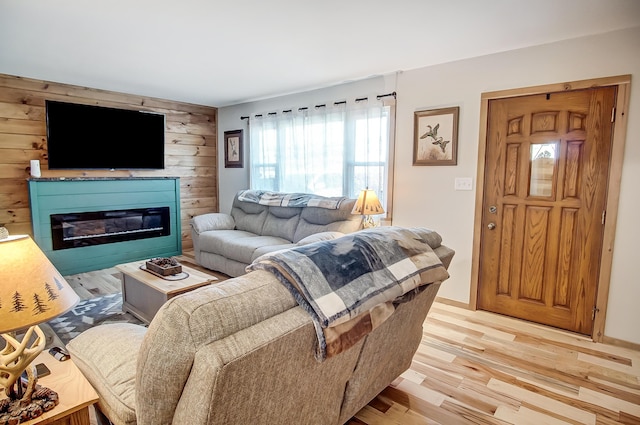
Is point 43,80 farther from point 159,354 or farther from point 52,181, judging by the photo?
point 159,354

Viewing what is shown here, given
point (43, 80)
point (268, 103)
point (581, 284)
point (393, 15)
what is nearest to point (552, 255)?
point (581, 284)

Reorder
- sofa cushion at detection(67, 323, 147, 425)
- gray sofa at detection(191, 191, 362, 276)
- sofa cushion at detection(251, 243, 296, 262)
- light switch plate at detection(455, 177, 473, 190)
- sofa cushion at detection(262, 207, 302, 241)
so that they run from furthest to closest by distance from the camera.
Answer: sofa cushion at detection(262, 207, 302, 241) < gray sofa at detection(191, 191, 362, 276) < sofa cushion at detection(251, 243, 296, 262) < light switch plate at detection(455, 177, 473, 190) < sofa cushion at detection(67, 323, 147, 425)

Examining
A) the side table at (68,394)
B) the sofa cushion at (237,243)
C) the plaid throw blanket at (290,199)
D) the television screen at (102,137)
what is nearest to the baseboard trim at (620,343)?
the plaid throw blanket at (290,199)

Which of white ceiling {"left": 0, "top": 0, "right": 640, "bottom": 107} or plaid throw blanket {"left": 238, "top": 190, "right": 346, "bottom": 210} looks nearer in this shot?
white ceiling {"left": 0, "top": 0, "right": 640, "bottom": 107}

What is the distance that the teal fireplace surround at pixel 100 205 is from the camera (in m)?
4.14

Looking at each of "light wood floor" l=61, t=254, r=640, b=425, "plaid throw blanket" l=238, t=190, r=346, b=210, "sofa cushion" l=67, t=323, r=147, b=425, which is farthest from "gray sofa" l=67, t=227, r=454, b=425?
"plaid throw blanket" l=238, t=190, r=346, b=210

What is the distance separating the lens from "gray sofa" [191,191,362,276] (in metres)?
3.86

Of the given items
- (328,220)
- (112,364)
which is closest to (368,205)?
(328,220)

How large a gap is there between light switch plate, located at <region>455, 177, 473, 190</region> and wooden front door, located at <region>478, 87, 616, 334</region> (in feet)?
0.46

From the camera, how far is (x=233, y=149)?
18.5 ft

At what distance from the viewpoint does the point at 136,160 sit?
4.91 metres

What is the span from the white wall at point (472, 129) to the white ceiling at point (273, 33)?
130 mm

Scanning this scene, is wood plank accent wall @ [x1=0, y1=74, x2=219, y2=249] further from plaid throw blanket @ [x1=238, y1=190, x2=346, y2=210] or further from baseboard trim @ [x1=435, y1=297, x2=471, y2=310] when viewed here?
baseboard trim @ [x1=435, y1=297, x2=471, y2=310]

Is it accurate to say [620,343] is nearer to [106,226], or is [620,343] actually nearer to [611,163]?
[611,163]
